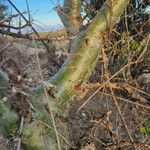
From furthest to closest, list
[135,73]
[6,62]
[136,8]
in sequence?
[135,73] < [136,8] < [6,62]

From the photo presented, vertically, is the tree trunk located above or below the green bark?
below

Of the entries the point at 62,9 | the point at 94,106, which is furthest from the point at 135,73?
the point at 62,9

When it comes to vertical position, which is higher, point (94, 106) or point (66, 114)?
point (66, 114)

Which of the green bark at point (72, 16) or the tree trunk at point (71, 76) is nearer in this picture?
the tree trunk at point (71, 76)

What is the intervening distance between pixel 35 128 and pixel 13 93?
1.15 feet

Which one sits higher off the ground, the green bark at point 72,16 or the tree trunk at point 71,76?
the green bark at point 72,16

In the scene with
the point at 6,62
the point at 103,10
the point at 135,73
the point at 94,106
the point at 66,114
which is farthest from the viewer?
the point at 135,73

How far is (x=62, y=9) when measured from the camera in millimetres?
4219

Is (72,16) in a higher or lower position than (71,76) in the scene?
higher

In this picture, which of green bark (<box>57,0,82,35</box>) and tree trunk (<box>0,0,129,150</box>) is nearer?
tree trunk (<box>0,0,129,150</box>)

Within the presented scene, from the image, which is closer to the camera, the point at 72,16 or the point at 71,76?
the point at 71,76

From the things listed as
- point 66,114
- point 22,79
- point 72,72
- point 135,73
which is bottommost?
point 135,73

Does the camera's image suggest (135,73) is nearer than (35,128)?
No

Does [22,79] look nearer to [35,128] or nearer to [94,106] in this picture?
[35,128]
